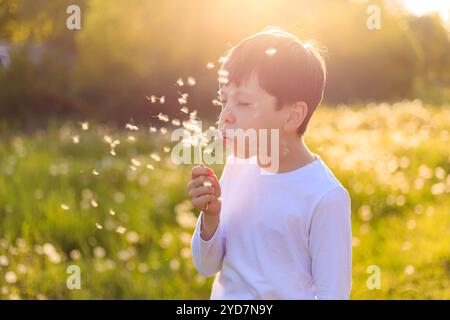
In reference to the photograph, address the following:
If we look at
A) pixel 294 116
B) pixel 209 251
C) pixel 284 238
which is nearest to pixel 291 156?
pixel 294 116

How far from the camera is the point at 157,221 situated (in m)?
5.78

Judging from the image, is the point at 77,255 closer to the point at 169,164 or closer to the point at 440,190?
the point at 169,164

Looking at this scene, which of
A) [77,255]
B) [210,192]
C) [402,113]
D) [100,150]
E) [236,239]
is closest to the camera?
[210,192]

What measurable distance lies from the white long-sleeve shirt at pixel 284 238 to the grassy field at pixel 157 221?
37.5 inches

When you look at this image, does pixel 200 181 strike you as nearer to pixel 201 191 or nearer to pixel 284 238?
pixel 201 191

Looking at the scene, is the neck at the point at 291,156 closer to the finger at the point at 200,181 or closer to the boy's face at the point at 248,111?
the boy's face at the point at 248,111

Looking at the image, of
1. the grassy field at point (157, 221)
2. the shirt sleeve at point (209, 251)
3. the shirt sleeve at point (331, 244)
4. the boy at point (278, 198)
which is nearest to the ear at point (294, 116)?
the boy at point (278, 198)

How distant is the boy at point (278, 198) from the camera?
1.96m

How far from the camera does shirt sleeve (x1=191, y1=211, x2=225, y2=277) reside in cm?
210

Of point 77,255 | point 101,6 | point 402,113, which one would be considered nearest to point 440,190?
point 77,255

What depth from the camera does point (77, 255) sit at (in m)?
4.77

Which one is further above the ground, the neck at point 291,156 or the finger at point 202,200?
the neck at point 291,156

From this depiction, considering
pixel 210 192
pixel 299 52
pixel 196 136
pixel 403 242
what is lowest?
pixel 403 242

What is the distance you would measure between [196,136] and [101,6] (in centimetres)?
1480
